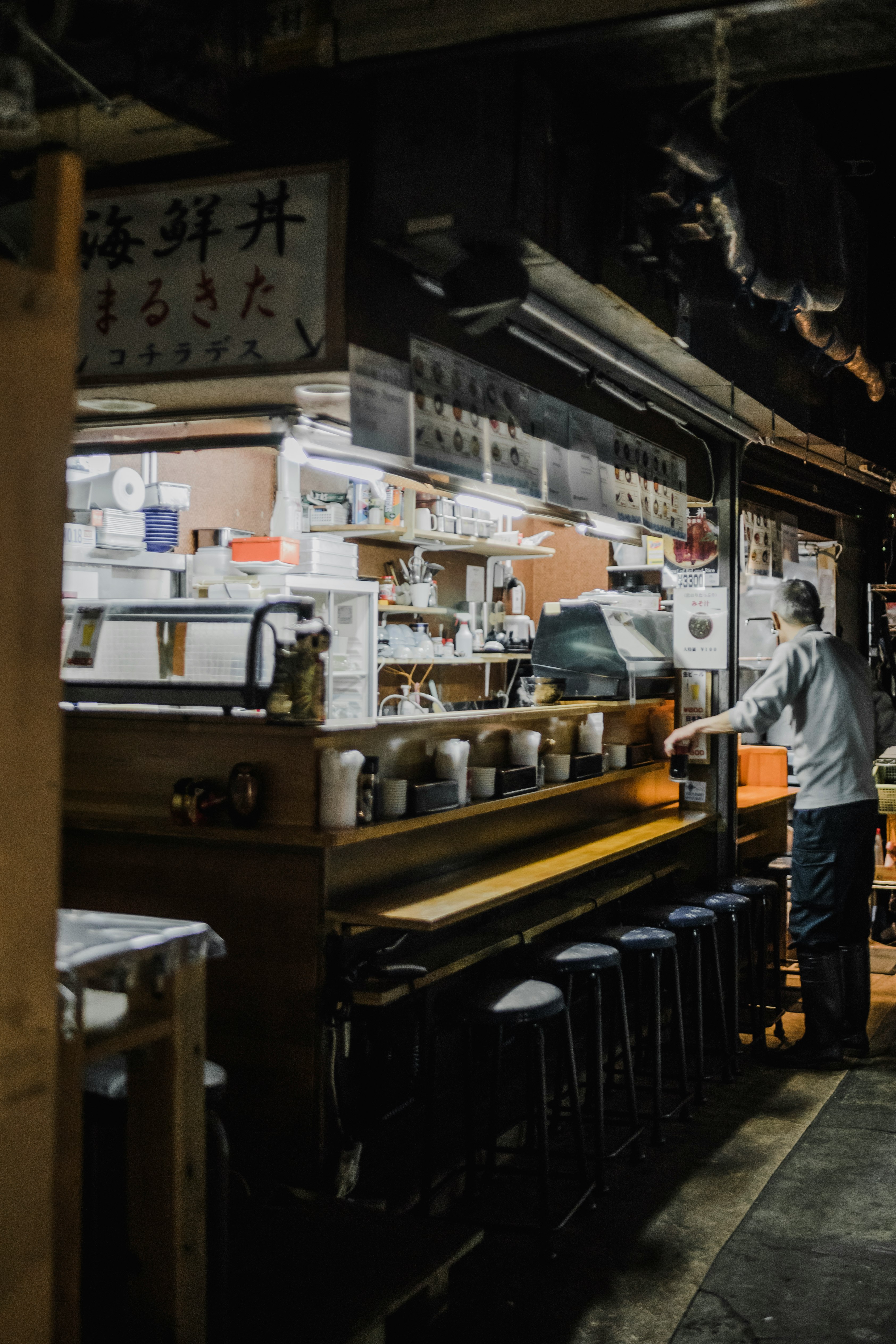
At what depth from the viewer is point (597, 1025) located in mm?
4176

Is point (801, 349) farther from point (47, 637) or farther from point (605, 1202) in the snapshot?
point (47, 637)

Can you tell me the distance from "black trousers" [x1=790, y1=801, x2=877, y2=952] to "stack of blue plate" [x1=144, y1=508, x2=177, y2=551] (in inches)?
156

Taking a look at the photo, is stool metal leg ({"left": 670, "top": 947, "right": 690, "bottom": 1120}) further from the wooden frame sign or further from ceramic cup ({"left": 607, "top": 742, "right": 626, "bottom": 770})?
the wooden frame sign

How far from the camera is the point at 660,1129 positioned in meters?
4.57

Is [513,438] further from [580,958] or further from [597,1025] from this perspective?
[597,1025]

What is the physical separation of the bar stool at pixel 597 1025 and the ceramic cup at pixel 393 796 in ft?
2.41

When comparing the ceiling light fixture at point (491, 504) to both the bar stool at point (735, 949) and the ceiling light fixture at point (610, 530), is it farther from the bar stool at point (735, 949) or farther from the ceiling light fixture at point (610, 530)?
the bar stool at point (735, 949)

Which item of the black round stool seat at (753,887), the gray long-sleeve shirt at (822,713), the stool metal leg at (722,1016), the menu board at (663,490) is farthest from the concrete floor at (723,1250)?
the menu board at (663,490)

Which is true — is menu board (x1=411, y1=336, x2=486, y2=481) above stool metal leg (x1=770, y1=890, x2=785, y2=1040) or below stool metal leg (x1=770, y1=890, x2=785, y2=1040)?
above

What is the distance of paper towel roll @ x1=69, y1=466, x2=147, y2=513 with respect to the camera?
6.75 meters

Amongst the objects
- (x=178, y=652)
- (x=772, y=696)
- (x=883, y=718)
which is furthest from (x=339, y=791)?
(x=883, y=718)

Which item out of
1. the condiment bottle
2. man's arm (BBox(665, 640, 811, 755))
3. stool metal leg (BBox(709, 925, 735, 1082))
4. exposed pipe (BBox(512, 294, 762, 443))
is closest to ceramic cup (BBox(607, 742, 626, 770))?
man's arm (BBox(665, 640, 811, 755))

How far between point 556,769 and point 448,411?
1813mm

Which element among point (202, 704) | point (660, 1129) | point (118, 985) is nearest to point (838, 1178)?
point (660, 1129)
